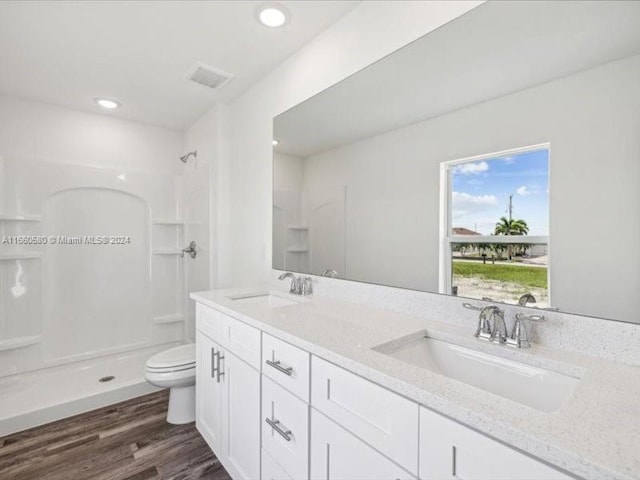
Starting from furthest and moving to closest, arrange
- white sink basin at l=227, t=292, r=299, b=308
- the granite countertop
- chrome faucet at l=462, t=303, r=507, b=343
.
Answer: white sink basin at l=227, t=292, r=299, b=308 → chrome faucet at l=462, t=303, r=507, b=343 → the granite countertop

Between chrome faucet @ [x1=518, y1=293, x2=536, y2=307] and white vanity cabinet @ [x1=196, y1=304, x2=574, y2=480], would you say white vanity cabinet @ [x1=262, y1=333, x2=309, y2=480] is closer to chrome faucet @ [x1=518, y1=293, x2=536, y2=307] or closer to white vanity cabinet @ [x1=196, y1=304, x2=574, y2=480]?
white vanity cabinet @ [x1=196, y1=304, x2=574, y2=480]

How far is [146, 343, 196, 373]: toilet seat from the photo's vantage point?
2.12 m

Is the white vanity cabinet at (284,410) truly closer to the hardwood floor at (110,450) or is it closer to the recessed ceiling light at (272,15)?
the hardwood floor at (110,450)

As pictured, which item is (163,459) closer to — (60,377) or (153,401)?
(153,401)

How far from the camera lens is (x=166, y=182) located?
344cm

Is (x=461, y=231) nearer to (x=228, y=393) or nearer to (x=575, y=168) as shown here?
(x=575, y=168)

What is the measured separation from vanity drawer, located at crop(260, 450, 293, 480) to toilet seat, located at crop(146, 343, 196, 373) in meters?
1.01

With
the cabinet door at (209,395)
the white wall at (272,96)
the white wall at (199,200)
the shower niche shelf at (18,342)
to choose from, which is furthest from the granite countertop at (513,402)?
the shower niche shelf at (18,342)

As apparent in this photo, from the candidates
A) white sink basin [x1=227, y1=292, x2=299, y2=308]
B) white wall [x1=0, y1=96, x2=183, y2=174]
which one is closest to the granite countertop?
white sink basin [x1=227, y1=292, x2=299, y2=308]

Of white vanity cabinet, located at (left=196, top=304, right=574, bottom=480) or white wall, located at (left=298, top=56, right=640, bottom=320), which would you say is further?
white wall, located at (left=298, top=56, right=640, bottom=320)

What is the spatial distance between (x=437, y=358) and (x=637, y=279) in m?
0.64

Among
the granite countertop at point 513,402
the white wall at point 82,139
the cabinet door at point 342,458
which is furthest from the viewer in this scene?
the white wall at point 82,139

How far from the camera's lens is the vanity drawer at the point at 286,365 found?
44.4 inches

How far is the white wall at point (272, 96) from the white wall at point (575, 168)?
0.46 meters
